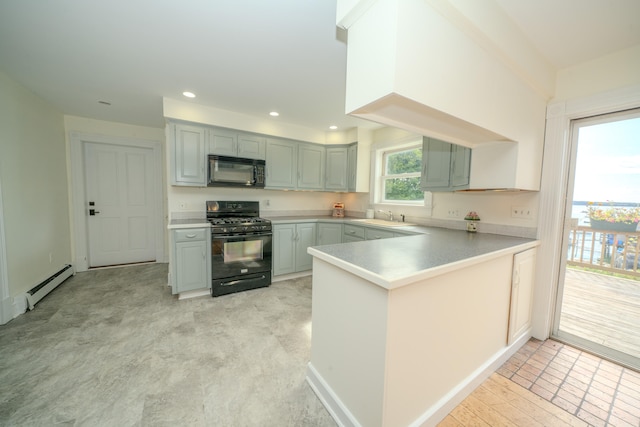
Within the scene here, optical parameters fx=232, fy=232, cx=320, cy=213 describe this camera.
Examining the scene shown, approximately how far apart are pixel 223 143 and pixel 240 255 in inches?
62.9

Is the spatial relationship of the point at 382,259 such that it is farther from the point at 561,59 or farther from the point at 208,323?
the point at 561,59

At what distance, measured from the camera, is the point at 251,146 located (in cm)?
350

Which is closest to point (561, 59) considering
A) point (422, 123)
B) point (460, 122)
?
point (460, 122)

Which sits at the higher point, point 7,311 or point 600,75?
point 600,75

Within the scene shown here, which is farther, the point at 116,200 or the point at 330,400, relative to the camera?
the point at 116,200

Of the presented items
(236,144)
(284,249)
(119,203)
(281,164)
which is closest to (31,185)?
(119,203)

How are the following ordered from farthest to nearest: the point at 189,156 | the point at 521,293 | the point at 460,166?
1. the point at 189,156
2. the point at 460,166
3. the point at 521,293

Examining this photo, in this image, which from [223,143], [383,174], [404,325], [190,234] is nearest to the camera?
[404,325]

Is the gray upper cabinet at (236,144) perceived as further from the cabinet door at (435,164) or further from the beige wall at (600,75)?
the beige wall at (600,75)

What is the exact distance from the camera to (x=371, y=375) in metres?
1.16

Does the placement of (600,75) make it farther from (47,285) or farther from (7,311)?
(47,285)

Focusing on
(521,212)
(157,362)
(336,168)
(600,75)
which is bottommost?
(157,362)

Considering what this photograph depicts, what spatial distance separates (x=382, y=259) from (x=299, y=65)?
188 centimetres

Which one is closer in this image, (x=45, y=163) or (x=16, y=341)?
(x=16, y=341)
